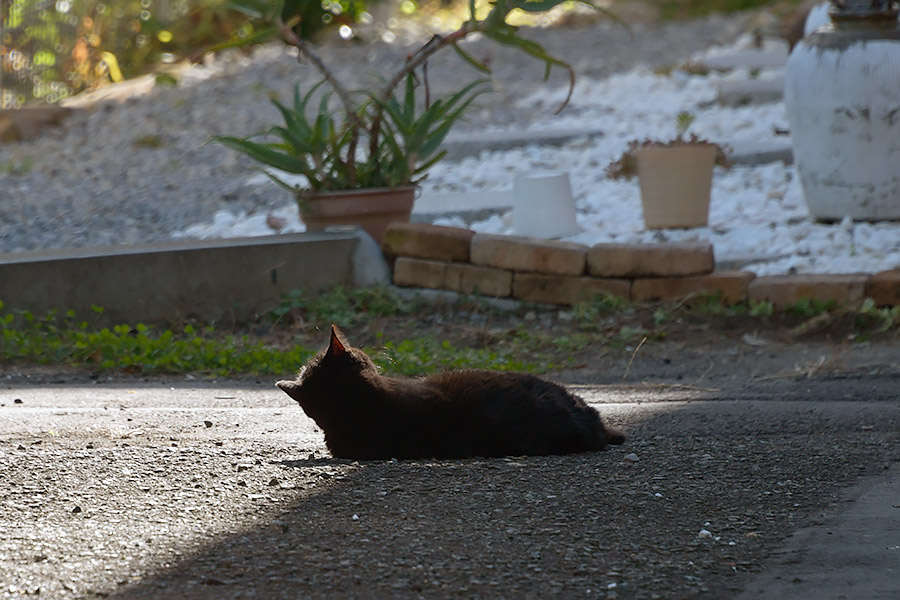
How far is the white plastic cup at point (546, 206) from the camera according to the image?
599 cm

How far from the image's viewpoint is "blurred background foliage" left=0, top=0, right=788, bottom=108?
1081 cm

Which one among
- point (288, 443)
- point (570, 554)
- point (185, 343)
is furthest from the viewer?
point (185, 343)

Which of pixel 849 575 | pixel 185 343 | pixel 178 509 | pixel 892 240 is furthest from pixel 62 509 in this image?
pixel 892 240

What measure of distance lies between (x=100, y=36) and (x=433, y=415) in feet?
31.9

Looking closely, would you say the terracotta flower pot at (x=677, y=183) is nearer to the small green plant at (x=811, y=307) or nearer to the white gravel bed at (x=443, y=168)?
the white gravel bed at (x=443, y=168)

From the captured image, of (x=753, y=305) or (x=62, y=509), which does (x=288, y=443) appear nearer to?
(x=62, y=509)

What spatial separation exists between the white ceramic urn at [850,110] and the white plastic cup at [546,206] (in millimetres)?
1305

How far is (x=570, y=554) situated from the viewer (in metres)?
2.08

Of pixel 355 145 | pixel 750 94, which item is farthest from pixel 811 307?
pixel 750 94

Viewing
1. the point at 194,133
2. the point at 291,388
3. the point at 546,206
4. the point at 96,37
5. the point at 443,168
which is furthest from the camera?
the point at 96,37

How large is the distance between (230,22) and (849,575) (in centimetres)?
1096

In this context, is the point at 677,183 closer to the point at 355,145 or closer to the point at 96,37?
the point at 355,145

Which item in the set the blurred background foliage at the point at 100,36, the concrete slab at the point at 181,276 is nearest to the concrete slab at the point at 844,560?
the concrete slab at the point at 181,276

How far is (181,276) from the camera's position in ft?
16.5
